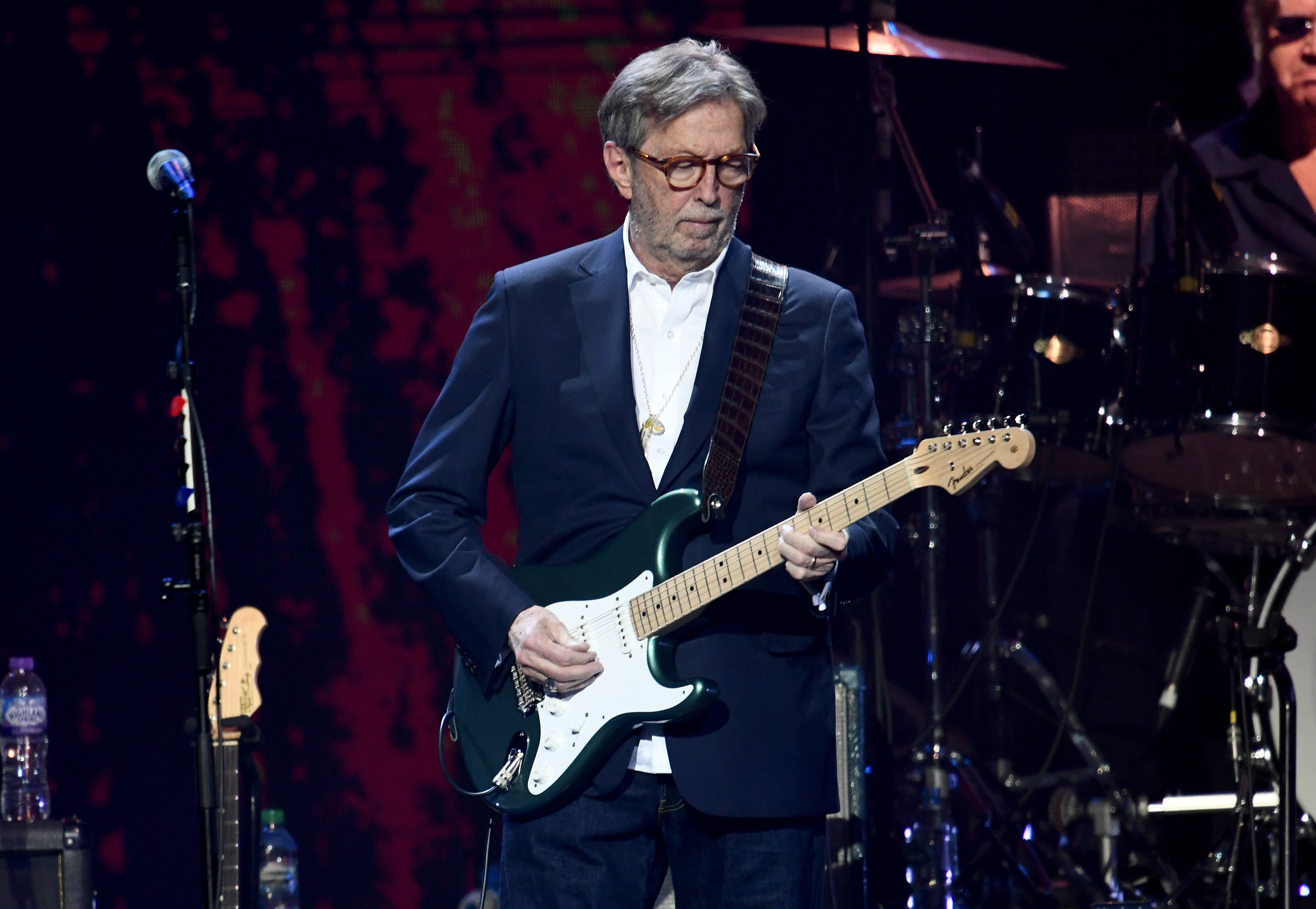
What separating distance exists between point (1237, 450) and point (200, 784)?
297 cm

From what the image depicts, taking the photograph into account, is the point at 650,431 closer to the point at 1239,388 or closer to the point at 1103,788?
the point at 1239,388

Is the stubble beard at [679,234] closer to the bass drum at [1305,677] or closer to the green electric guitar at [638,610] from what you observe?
the green electric guitar at [638,610]

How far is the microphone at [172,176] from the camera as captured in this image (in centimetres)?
310

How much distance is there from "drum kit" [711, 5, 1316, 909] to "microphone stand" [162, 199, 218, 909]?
2243mm

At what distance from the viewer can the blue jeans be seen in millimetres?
2449

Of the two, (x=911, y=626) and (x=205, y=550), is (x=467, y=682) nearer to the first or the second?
(x=205, y=550)

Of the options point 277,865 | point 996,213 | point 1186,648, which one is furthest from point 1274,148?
point 277,865

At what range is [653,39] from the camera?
5.08 meters

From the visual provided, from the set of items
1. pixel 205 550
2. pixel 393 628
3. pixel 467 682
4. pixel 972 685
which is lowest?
pixel 972 685

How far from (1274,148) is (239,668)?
3.84 metres

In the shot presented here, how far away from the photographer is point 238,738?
4398 millimetres

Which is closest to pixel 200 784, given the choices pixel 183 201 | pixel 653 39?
pixel 183 201

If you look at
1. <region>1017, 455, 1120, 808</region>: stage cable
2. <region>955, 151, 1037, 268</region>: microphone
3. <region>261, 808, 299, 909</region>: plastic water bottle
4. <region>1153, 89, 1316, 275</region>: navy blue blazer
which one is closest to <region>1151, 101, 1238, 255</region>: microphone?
<region>1153, 89, 1316, 275</region>: navy blue blazer

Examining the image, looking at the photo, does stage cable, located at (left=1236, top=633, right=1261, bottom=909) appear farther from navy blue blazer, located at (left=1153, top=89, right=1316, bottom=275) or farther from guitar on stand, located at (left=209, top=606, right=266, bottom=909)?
guitar on stand, located at (left=209, top=606, right=266, bottom=909)
